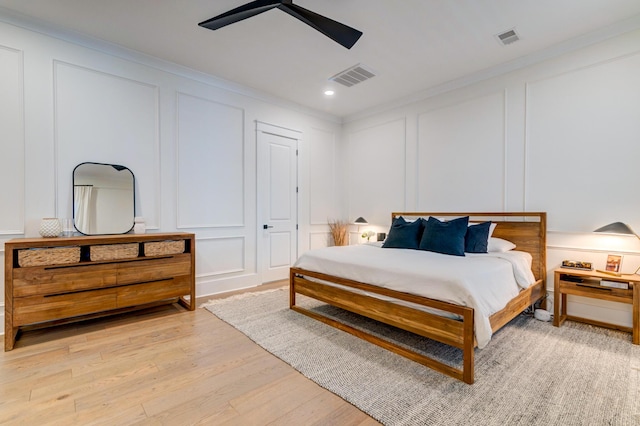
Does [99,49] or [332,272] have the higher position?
[99,49]

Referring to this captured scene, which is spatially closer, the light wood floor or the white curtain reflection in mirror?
the light wood floor

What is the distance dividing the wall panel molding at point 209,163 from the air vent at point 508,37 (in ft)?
11.0

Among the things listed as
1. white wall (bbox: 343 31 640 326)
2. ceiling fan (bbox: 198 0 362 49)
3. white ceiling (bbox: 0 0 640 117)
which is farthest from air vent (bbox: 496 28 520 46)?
ceiling fan (bbox: 198 0 362 49)

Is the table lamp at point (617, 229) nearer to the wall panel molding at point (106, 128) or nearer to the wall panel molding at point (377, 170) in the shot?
the wall panel molding at point (377, 170)

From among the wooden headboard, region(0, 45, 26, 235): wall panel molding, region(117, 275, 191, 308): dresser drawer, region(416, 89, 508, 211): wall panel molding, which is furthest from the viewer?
region(416, 89, 508, 211): wall panel molding

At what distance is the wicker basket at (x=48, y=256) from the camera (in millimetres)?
2555

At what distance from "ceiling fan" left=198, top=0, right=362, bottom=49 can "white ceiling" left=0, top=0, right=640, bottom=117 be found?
1.46ft

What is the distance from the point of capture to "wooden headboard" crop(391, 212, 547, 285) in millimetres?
3367

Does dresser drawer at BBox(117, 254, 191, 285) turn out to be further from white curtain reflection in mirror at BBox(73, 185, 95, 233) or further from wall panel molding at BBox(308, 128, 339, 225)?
wall panel molding at BBox(308, 128, 339, 225)

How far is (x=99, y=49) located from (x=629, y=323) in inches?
243

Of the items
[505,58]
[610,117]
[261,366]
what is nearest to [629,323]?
[610,117]

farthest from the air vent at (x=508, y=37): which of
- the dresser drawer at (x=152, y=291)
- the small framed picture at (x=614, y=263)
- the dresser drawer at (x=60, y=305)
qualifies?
the dresser drawer at (x=60, y=305)

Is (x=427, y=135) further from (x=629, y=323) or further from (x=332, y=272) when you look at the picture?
(x=629, y=323)

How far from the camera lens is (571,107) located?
3.25 meters
